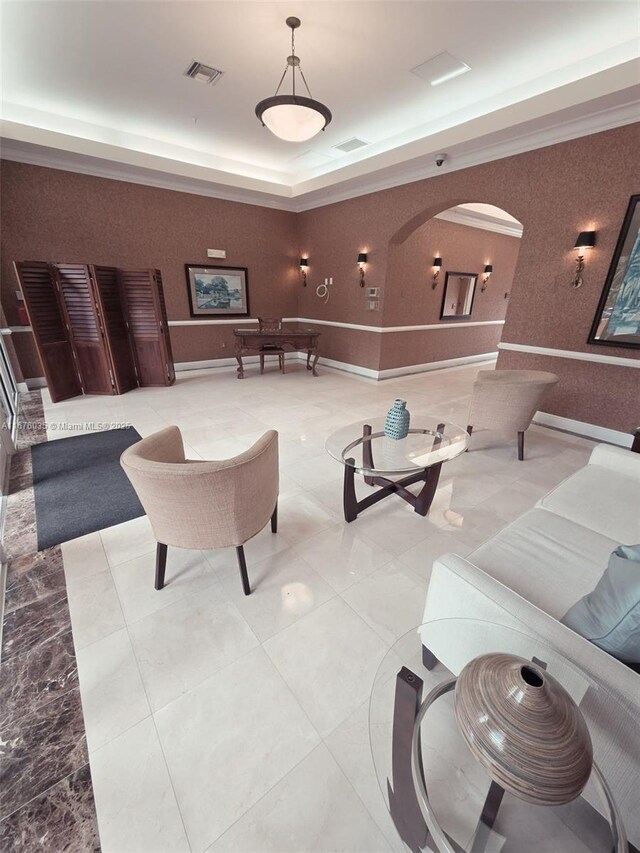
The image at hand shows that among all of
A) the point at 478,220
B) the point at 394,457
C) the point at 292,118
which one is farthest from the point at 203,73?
the point at 478,220

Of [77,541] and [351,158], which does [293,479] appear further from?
[351,158]

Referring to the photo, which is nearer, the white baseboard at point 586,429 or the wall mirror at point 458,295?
the white baseboard at point 586,429

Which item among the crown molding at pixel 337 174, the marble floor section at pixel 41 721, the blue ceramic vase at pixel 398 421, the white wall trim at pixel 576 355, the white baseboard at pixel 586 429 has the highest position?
the crown molding at pixel 337 174

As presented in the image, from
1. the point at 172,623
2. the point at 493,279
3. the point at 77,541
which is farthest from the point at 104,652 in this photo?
the point at 493,279

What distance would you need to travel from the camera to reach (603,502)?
1798 mm

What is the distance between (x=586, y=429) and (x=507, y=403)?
1.47 meters

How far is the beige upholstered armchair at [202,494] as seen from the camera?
58.6 inches

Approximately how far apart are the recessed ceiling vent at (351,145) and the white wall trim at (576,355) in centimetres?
348

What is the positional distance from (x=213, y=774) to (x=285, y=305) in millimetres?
7157

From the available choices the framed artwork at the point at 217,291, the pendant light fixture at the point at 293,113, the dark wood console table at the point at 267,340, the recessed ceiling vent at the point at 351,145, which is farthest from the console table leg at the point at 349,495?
the framed artwork at the point at 217,291

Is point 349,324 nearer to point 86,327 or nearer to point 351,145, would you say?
point 351,145

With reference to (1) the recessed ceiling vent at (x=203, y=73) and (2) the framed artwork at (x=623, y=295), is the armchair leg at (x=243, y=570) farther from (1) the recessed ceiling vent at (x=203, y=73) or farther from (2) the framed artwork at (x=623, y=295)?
(1) the recessed ceiling vent at (x=203, y=73)

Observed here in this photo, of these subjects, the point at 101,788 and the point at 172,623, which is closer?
the point at 101,788

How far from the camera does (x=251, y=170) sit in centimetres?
589
